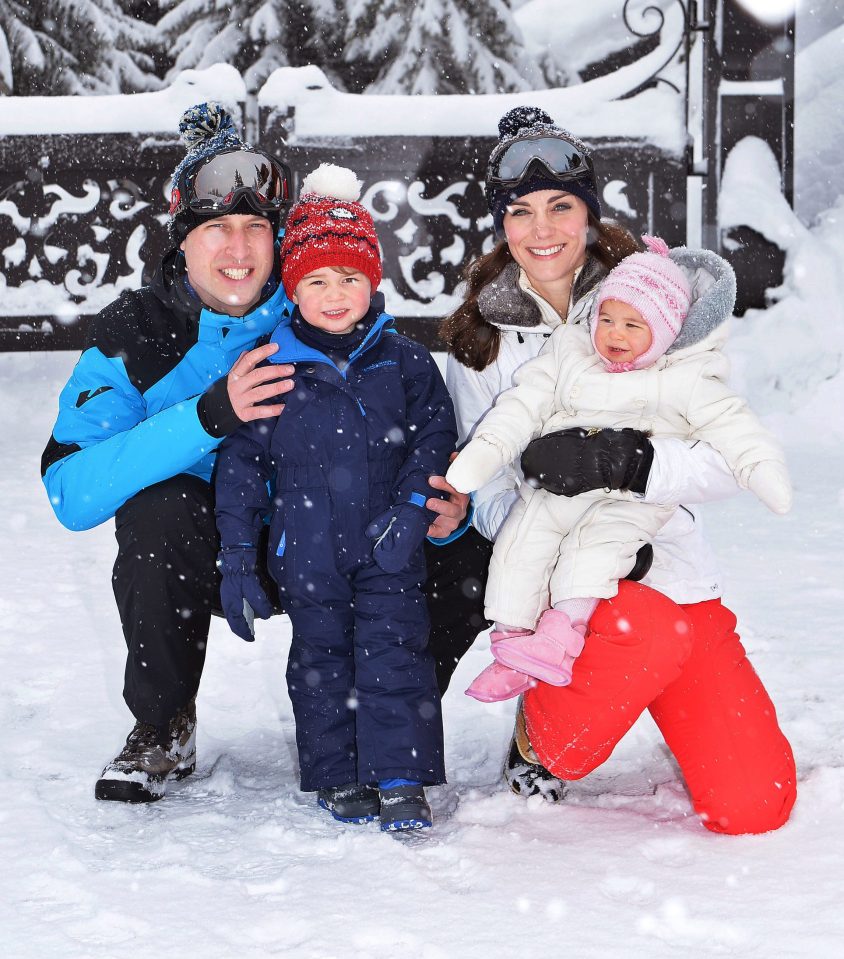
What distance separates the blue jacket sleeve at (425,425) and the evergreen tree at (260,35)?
35.6 feet

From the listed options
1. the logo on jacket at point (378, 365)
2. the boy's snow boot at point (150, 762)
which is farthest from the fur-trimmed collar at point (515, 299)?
the boy's snow boot at point (150, 762)

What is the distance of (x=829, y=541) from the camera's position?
16.4ft

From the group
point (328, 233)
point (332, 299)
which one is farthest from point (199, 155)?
point (332, 299)

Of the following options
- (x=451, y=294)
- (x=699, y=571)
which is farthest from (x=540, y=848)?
(x=451, y=294)

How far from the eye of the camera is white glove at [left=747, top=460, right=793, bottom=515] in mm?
2393

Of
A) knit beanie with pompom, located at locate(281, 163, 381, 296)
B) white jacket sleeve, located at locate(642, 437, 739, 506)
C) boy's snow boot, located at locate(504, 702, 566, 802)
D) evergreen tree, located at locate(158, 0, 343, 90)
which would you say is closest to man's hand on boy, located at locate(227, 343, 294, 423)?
knit beanie with pompom, located at locate(281, 163, 381, 296)

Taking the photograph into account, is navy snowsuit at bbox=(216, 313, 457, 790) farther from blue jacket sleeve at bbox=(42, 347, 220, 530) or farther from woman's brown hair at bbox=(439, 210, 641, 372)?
woman's brown hair at bbox=(439, 210, 641, 372)

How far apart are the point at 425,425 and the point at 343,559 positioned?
409mm

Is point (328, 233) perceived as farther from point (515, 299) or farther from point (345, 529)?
point (345, 529)

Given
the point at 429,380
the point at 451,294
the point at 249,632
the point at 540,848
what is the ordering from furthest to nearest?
1. the point at 451,294
2. the point at 429,380
3. the point at 249,632
4. the point at 540,848

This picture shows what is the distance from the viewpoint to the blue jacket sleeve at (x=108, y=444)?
266 cm

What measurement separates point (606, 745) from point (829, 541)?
293 cm

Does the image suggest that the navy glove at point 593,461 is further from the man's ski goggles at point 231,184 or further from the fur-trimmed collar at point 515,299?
the man's ski goggles at point 231,184

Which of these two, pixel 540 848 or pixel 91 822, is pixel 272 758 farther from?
pixel 540 848
